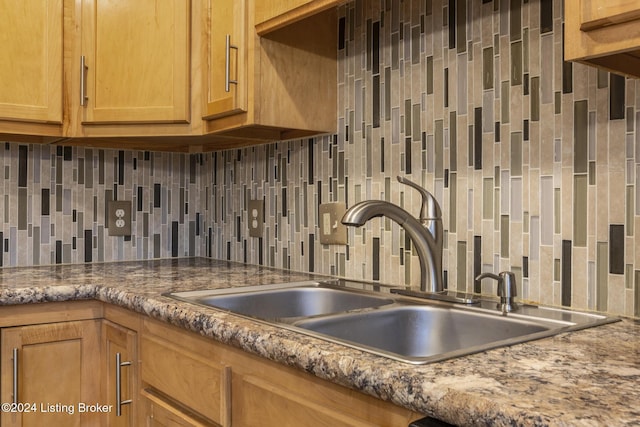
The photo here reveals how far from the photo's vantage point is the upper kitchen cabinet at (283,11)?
138cm

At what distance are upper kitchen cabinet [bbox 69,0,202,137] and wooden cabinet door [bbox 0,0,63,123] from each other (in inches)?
2.5

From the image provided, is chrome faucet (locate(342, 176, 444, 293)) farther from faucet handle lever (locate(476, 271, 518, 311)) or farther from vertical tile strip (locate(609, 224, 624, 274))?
vertical tile strip (locate(609, 224, 624, 274))

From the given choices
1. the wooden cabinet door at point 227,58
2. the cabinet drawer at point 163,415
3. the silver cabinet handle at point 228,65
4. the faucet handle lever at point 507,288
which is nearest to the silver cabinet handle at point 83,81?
the wooden cabinet door at point 227,58

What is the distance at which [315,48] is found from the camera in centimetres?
175

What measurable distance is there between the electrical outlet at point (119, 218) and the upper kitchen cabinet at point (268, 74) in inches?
25.1

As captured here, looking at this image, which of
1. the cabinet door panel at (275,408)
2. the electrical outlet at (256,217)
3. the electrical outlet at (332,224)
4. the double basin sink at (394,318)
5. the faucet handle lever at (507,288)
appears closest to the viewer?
the cabinet door panel at (275,408)

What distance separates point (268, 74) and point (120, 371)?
2.90ft

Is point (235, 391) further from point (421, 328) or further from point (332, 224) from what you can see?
point (332, 224)

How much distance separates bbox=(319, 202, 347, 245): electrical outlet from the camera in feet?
Answer: 5.69

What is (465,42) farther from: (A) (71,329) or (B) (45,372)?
(B) (45,372)

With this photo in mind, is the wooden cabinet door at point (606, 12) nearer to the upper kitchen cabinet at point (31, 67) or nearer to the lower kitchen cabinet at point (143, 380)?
the lower kitchen cabinet at point (143, 380)

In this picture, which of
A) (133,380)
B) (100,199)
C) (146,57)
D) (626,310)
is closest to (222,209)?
(100,199)

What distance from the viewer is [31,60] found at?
1.82 m

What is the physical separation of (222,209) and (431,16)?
118 centimetres
